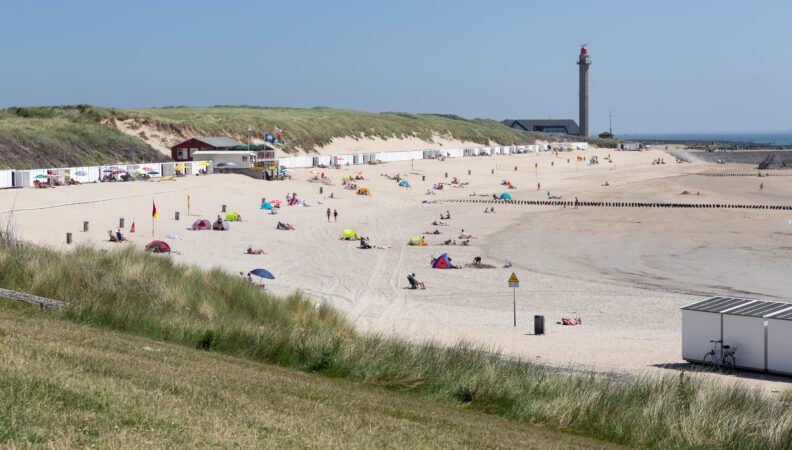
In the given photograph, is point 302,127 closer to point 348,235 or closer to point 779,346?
point 348,235

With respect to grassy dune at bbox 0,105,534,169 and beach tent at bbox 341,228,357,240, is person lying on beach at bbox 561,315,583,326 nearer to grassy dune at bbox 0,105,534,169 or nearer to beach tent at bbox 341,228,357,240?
beach tent at bbox 341,228,357,240

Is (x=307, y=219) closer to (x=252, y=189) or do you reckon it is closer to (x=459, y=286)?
(x=252, y=189)

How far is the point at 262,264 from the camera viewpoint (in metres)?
30.6

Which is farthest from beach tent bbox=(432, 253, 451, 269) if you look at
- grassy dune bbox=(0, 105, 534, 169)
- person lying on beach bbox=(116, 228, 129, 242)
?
grassy dune bbox=(0, 105, 534, 169)

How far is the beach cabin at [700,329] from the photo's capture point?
1773 centimetres

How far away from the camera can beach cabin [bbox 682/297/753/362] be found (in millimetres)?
17734

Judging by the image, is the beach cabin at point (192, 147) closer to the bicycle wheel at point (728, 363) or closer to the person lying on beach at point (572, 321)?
the person lying on beach at point (572, 321)

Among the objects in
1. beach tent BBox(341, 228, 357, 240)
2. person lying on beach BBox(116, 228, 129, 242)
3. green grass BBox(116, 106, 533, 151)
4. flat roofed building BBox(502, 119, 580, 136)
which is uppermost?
flat roofed building BBox(502, 119, 580, 136)

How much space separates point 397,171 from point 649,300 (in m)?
50.8

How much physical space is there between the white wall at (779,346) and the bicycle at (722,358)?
66cm

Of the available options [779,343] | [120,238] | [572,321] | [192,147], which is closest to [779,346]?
[779,343]

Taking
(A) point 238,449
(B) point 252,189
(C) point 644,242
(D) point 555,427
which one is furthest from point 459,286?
(B) point 252,189

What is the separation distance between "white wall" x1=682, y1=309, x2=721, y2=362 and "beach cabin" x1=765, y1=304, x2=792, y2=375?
974mm

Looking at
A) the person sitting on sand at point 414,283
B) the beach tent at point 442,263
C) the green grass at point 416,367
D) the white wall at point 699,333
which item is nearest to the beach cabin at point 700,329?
the white wall at point 699,333
